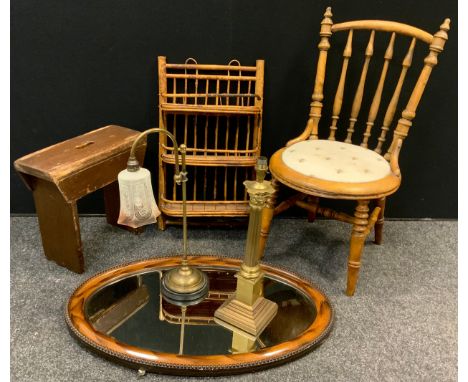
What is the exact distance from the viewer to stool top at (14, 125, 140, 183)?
2049 mm

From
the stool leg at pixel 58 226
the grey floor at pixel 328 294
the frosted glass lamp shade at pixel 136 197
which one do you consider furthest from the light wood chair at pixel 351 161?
the stool leg at pixel 58 226

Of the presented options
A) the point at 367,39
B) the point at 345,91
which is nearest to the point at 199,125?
the point at 345,91

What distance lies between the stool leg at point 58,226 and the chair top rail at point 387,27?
1.50 m

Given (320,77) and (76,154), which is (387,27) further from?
(76,154)

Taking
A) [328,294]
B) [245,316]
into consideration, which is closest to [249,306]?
[245,316]

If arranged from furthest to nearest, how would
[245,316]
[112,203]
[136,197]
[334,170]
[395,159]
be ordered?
1. [112,203]
2. [395,159]
3. [334,170]
4. [245,316]
5. [136,197]

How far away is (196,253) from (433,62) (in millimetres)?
1411

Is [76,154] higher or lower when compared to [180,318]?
higher

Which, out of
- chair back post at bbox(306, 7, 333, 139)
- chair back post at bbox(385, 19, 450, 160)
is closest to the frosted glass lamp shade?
chair back post at bbox(306, 7, 333, 139)

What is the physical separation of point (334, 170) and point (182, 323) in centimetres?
88

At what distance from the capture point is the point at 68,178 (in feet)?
6.73

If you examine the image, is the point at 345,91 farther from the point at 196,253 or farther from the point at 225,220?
the point at 196,253

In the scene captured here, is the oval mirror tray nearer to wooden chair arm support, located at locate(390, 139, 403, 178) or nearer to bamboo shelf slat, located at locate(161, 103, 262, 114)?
wooden chair arm support, located at locate(390, 139, 403, 178)

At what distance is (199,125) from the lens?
2625 mm
